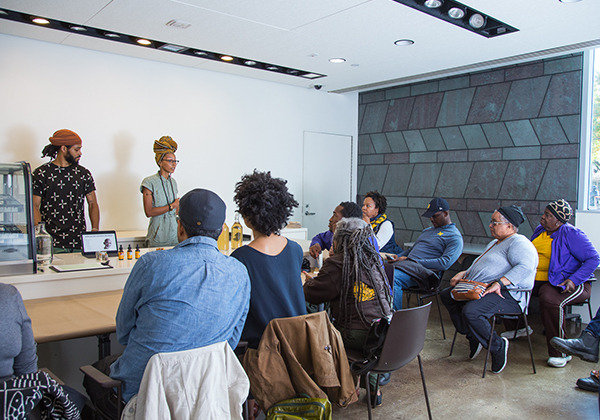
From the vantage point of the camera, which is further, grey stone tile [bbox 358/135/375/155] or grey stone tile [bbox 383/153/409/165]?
grey stone tile [bbox 358/135/375/155]

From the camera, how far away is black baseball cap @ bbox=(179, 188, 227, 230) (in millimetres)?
1991

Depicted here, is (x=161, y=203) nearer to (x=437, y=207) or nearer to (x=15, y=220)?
(x=15, y=220)

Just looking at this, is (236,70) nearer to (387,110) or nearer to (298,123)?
(298,123)

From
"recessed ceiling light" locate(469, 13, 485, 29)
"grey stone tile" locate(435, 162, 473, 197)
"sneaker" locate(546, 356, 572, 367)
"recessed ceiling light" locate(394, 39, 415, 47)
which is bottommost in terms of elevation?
"sneaker" locate(546, 356, 572, 367)

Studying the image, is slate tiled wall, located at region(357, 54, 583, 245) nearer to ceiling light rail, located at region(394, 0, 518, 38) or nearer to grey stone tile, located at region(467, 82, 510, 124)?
grey stone tile, located at region(467, 82, 510, 124)

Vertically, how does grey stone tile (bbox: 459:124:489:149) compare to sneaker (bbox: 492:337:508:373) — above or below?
above

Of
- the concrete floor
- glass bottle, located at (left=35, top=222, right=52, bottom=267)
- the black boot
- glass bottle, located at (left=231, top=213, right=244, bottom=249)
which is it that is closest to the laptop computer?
glass bottle, located at (left=35, top=222, right=52, bottom=267)

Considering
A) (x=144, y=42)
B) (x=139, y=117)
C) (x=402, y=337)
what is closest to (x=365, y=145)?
(x=139, y=117)

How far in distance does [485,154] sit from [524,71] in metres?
0.95

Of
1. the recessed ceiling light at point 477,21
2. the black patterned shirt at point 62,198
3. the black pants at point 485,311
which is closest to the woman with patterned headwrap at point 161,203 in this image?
the black patterned shirt at point 62,198

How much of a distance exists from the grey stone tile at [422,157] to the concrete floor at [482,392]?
8.89 feet

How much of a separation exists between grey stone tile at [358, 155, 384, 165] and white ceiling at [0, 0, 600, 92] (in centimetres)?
154

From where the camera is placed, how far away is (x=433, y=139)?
6.23m

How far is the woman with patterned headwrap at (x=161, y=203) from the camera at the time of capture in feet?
14.7
